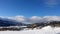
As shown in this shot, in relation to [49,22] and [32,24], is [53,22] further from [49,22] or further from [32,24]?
[32,24]

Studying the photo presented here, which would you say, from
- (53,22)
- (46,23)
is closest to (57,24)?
(53,22)

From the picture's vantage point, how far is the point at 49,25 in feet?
41.0

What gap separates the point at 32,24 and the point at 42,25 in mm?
1176

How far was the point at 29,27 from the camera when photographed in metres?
12.3

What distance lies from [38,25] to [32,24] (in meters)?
0.72

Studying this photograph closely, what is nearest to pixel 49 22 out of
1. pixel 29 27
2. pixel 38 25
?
pixel 38 25

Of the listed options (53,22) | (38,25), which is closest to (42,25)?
(38,25)

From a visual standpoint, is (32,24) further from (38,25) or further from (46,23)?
(46,23)

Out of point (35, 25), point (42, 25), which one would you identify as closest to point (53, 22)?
point (42, 25)

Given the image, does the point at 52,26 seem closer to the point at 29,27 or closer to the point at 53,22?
the point at 53,22

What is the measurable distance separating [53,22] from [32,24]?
8.05ft

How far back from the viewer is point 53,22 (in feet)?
40.8

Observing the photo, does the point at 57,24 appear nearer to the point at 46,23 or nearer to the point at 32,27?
the point at 46,23

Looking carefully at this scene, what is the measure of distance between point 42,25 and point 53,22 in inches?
52.0
